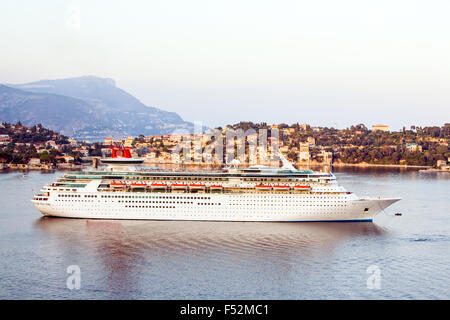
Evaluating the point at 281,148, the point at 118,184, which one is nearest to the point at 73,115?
the point at 281,148

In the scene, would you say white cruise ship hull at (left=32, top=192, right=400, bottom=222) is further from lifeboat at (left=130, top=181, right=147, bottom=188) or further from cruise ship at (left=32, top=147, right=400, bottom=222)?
lifeboat at (left=130, top=181, right=147, bottom=188)

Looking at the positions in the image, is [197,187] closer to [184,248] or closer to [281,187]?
[281,187]

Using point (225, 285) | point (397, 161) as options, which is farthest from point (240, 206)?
point (397, 161)

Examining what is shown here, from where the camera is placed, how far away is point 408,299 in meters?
12.8

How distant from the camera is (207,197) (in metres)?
21.0

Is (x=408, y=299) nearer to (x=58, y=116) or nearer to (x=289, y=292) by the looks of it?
(x=289, y=292)

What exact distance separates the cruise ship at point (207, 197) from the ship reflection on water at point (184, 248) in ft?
1.42

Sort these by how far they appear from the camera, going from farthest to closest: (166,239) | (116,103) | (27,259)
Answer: (116,103), (166,239), (27,259)

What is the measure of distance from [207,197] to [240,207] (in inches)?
49.5

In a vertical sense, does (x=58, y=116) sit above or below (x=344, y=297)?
above

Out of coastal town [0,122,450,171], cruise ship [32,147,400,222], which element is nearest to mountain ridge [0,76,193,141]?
coastal town [0,122,450,171]

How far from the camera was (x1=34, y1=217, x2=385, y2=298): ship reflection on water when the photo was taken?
14148 mm

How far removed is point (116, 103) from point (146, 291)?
181 meters
